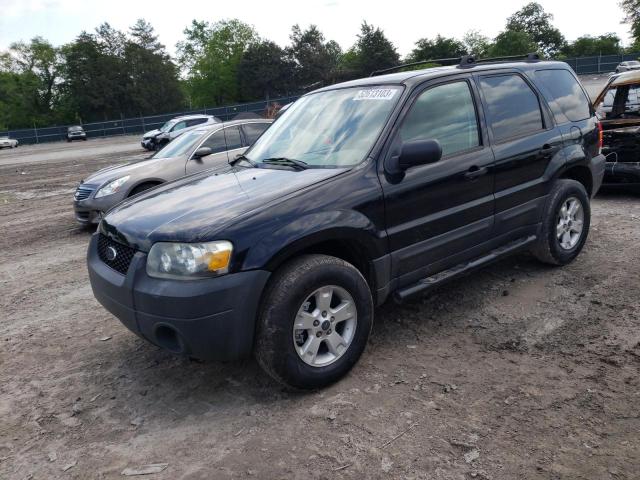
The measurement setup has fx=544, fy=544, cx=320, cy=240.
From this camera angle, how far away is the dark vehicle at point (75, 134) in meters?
50.4

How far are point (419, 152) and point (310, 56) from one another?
83189 millimetres

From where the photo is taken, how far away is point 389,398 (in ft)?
10.6

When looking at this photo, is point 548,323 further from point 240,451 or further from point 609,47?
point 609,47

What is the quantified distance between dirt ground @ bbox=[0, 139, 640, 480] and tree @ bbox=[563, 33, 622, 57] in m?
89.1

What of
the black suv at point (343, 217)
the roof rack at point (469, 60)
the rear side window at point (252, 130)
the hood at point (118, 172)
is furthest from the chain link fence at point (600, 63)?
the black suv at point (343, 217)

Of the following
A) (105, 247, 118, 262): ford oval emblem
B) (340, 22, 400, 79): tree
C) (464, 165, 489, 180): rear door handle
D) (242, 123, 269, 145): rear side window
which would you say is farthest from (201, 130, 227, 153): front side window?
(340, 22, 400, 79): tree

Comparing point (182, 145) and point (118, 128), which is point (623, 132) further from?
point (118, 128)

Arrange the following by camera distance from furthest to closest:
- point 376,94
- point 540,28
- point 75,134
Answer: point 540,28 < point 75,134 < point 376,94

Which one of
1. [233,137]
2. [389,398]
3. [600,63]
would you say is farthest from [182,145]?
[600,63]

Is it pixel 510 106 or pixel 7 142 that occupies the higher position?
pixel 7 142

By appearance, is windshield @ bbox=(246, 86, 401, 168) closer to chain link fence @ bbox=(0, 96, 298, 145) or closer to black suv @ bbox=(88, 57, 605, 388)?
black suv @ bbox=(88, 57, 605, 388)

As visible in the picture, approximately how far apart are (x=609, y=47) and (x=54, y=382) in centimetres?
9406

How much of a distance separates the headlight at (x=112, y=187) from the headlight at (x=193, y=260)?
5.40m

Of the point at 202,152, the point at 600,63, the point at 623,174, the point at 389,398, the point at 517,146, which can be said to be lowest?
the point at 389,398
